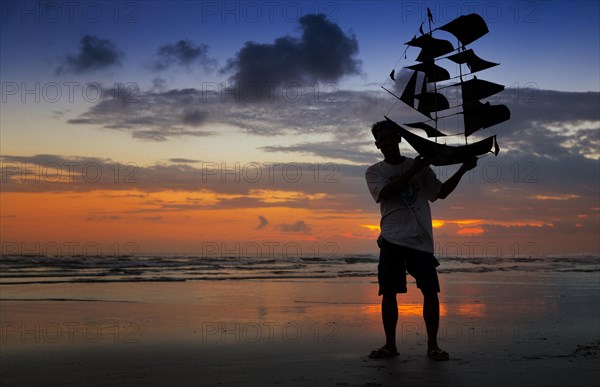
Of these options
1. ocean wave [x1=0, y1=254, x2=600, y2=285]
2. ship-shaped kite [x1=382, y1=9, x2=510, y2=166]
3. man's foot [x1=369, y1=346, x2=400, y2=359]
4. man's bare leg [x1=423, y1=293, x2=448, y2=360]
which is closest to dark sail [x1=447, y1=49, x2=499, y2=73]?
ship-shaped kite [x1=382, y1=9, x2=510, y2=166]

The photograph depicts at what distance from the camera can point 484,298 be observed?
32.4ft

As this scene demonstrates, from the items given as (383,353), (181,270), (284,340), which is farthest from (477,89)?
(181,270)

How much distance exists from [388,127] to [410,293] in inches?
245

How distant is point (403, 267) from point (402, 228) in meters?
0.34

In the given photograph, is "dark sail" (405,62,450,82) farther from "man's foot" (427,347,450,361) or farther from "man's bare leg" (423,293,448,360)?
"man's foot" (427,347,450,361)

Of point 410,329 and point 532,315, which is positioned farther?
point 532,315

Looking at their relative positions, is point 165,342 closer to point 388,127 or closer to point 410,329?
point 410,329

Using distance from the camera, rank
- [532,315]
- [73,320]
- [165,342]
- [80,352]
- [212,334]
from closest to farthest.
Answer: [80,352]
[165,342]
[212,334]
[73,320]
[532,315]

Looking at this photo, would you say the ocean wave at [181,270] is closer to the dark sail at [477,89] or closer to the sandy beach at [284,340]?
the sandy beach at [284,340]

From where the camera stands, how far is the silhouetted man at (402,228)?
15.2ft

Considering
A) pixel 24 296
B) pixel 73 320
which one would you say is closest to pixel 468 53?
pixel 73 320

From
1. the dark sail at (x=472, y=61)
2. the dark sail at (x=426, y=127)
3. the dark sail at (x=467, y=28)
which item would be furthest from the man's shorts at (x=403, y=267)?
the dark sail at (x=467, y=28)

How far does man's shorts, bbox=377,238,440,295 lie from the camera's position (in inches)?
183

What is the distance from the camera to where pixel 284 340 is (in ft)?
18.7
